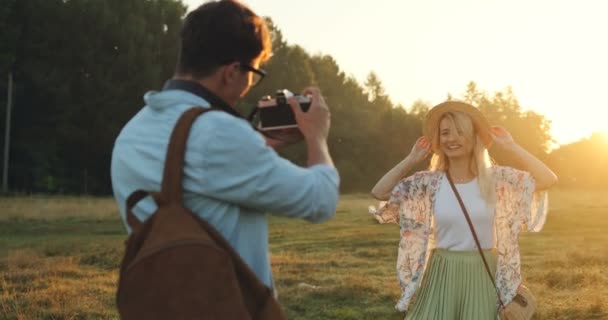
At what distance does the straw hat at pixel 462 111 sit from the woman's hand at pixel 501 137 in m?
0.03

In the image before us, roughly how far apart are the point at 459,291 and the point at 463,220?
45 centimetres

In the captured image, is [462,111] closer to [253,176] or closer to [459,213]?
[459,213]

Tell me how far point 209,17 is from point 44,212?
25.2 m

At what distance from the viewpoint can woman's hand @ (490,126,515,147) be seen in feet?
18.0

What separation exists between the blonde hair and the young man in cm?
326

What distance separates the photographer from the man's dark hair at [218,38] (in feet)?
6.73

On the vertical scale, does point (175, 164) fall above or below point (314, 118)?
below

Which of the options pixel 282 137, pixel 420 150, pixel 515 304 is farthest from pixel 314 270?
pixel 282 137

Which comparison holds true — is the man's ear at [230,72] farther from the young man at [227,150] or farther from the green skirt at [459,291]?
the green skirt at [459,291]

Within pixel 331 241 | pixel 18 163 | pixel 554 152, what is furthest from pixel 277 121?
pixel 554 152

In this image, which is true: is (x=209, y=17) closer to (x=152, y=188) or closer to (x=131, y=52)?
(x=152, y=188)

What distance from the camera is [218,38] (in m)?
2.05

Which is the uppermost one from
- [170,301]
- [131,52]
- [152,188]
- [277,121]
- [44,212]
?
[131,52]

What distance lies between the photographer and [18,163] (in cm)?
4109
